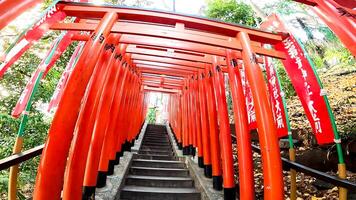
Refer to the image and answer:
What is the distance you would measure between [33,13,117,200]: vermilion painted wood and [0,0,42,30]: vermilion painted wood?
46.8 inches

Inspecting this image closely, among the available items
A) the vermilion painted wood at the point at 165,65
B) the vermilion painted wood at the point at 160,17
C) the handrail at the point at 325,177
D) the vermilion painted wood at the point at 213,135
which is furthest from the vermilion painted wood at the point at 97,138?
the vermilion painted wood at the point at 165,65

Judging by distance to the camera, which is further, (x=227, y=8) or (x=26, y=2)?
(x=227, y=8)

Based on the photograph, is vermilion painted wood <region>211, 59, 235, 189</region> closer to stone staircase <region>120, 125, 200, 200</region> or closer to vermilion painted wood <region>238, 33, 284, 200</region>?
stone staircase <region>120, 125, 200, 200</region>

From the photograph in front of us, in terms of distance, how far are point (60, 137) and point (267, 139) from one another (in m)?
2.72

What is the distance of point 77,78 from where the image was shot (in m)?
3.23

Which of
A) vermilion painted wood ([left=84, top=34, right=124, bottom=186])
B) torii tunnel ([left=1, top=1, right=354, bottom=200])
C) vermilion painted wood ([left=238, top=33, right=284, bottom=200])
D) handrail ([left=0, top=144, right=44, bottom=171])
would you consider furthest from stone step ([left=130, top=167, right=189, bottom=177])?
vermilion painted wood ([left=238, top=33, right=284, bottom=200])

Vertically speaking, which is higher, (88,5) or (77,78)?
(88,5)

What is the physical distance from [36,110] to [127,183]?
3465 millimetres

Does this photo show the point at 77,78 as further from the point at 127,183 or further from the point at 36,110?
the point at 36,110

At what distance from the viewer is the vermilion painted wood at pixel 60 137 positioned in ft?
9.52

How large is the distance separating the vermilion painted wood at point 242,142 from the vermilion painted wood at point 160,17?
84 centimetres

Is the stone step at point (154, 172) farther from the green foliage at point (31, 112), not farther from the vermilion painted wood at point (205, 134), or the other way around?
the green foliage at point (31, 112)

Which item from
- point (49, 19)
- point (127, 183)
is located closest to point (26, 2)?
point (49, 19)

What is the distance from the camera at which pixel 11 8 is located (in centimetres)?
203
